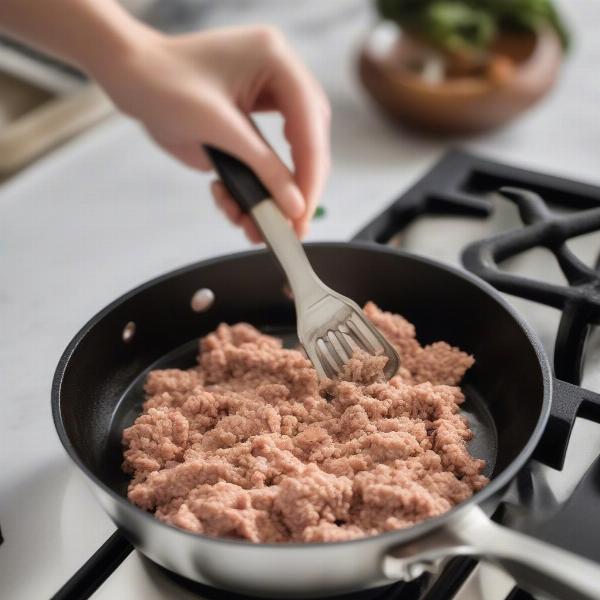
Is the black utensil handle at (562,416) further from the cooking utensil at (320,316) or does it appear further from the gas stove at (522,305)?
the cooking utensil at (320,316)

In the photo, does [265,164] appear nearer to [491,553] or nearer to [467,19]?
[491,553]

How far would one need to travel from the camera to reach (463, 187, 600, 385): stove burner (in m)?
0.77

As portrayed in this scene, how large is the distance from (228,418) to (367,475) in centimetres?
14

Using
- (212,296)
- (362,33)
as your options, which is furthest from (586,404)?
(362,33)

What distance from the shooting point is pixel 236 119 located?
2.58 feet

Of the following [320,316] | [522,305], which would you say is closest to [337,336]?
[320,316]

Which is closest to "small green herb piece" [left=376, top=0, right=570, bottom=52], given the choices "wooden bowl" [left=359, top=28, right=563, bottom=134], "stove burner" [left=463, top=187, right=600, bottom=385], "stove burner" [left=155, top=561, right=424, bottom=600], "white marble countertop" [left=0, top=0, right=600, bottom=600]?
"wooden bowl" [left=359, top=28, right=563, bottom=134]

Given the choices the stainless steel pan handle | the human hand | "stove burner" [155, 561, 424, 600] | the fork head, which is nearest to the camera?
the stainless steel pan handle

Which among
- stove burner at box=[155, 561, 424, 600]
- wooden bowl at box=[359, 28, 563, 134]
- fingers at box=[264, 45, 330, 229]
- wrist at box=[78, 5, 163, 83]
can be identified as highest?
wrist at box=[78, 5, 163, 83]

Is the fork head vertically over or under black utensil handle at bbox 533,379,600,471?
over

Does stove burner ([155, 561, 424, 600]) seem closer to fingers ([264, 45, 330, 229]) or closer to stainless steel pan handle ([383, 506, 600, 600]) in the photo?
stainless steel pan handle ([383, 506, 600, 600])

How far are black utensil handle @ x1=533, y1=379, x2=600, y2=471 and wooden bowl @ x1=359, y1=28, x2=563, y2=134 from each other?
1.93 feet

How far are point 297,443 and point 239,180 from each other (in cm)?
25

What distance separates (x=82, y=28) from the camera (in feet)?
2.82
